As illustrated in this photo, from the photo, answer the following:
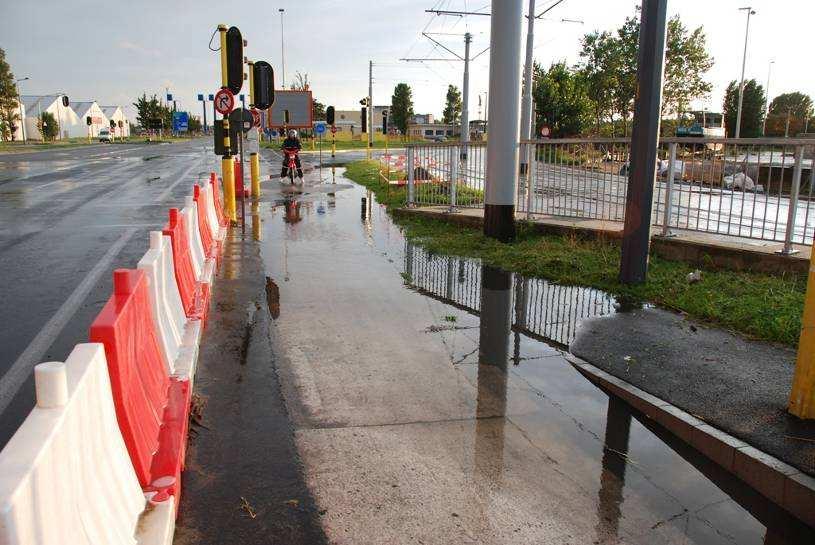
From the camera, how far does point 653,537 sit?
3.33 meters

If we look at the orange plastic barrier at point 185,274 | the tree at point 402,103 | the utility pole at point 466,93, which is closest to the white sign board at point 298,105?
the utility pole at point 466,93

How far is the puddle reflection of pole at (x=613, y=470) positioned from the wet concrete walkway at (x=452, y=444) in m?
0.01

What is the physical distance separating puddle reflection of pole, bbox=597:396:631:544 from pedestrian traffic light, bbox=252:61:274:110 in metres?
12.0

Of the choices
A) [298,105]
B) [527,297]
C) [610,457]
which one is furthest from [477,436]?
[298,105]

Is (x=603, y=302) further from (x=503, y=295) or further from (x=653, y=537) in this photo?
(x=653, y=537)

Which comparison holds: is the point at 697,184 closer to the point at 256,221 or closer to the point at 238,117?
the point at 256,221

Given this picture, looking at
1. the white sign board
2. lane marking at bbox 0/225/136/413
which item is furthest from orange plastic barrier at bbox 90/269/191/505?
the white sign board

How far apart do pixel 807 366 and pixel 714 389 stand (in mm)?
740

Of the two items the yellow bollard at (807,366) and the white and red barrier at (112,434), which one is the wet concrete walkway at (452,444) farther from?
the yellow bollard at (807,366)

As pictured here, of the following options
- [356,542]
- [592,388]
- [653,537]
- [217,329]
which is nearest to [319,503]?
[356,542]

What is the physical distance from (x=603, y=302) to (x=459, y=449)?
3944mm

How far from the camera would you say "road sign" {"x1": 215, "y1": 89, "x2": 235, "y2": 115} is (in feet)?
44.5

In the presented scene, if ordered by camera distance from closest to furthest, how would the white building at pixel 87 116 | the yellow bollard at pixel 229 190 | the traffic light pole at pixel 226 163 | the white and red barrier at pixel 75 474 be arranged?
the white and red barrier at pixel 75 474 → the traffic light pole at pixel 226 163 → the yellow bollard at pixel 229 190 → the white building at pixel 87 116

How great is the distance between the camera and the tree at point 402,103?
4065 inches
